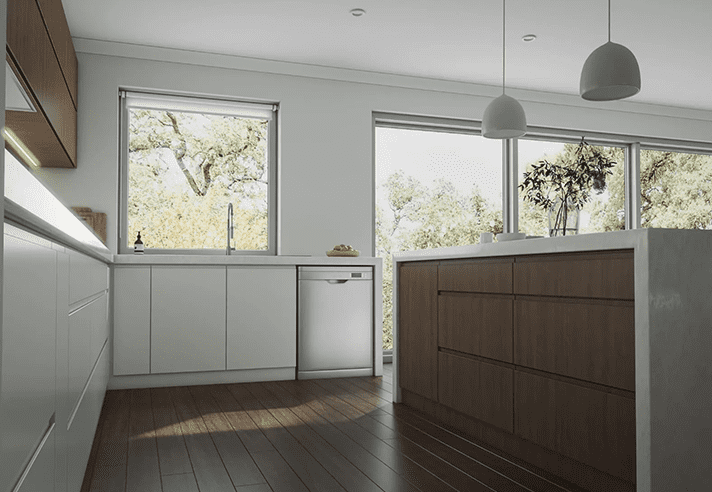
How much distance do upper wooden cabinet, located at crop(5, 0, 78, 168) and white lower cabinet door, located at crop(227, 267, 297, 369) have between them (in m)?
1.43

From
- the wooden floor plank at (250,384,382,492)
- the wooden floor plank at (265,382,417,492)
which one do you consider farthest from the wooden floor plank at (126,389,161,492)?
the wooden floor plank at (265,382,417,492)

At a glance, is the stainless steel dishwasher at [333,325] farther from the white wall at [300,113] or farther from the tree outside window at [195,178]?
the tree outside window at [195,178]

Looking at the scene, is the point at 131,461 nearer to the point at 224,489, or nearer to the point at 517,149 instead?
the point at 224,489

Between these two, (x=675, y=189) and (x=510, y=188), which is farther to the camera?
(x=675, y=189)

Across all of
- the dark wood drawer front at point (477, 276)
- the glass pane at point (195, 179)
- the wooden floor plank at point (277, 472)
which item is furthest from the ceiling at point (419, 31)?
the wooden floor plank at point (277, 472)

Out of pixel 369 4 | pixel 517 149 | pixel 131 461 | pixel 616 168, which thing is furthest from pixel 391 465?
pixel 616 168

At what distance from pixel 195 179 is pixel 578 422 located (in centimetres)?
373

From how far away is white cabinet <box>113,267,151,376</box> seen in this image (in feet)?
13.5

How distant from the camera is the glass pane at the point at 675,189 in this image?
6.66 m

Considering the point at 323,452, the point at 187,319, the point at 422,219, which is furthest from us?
the point at 422,219

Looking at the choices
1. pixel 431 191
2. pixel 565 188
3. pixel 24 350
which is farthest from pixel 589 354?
pixel 565 188

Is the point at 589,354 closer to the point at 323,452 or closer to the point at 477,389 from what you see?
the point at 477,389

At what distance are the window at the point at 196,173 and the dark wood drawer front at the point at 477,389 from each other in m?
2.55

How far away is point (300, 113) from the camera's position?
5.18 meters
